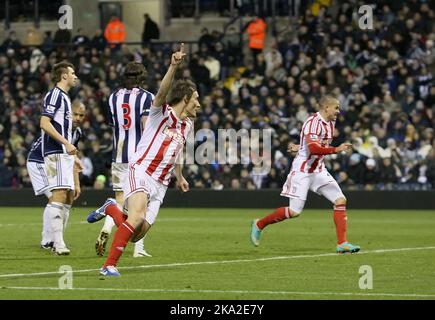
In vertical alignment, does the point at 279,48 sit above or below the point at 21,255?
above

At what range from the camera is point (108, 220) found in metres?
14.6

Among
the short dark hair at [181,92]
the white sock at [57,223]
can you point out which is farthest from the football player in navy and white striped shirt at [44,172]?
the short dark hair at [181,92]

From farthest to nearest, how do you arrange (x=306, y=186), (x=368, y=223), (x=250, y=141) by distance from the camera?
(x=250, y=141) → (x=368, y=223) → (x=306, y=186)

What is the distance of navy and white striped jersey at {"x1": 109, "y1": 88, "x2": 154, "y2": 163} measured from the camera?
48.2 ft

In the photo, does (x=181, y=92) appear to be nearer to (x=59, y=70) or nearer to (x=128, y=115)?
(x=128, y=115)

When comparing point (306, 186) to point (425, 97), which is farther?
point (425, 97)

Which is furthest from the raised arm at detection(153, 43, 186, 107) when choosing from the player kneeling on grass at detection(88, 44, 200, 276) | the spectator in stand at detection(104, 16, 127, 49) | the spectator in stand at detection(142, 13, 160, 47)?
the spectator in stand at detection(104, 16, 127, 49)

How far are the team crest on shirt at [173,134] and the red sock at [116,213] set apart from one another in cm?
161

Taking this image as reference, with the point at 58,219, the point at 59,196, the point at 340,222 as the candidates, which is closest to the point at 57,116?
the point at 59,196

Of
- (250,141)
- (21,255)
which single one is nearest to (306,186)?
(21,255)

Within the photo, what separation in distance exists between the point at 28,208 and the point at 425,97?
1007 centimetres

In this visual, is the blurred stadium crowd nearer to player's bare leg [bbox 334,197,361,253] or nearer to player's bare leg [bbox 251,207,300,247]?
player's bare leg [bbox 251,207,300,247]
